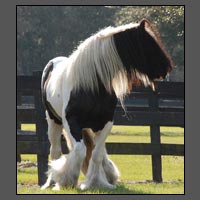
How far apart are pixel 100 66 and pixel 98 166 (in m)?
1.21

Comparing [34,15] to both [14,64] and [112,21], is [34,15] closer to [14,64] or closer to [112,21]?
[112,21]

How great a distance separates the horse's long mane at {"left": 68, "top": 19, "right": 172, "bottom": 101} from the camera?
7.91 metres

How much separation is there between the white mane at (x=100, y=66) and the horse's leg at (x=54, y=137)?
167 centimetres

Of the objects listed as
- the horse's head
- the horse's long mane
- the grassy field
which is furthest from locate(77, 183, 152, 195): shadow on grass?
the horse's head

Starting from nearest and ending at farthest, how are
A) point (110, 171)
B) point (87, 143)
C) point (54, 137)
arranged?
point (87, 143) < point (110, 171) < point (54, 137)

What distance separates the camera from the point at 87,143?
8305 mm

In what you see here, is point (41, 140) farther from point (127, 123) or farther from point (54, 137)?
point (127, 123)

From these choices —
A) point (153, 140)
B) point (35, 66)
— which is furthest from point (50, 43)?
point (153, 140)

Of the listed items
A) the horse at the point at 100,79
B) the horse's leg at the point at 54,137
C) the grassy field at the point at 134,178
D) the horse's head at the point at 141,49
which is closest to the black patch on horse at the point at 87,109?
the horse at the point at 100,79

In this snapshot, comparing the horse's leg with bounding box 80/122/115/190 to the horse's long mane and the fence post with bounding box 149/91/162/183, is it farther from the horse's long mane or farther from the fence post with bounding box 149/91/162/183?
the fence post with bounding box 149/91/162/183

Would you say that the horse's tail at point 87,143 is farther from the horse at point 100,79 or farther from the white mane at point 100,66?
the white mane at point 100,66

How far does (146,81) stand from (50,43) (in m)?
40.7

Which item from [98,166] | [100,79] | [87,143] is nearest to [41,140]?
[87,143]

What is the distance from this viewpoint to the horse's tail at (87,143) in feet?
26.9
